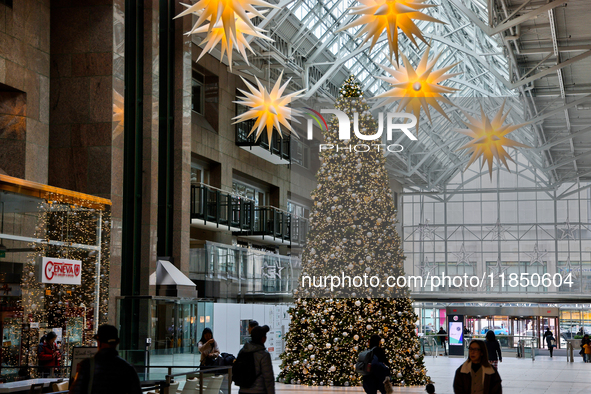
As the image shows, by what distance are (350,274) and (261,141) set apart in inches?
512

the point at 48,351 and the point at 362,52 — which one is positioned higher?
the point at 362,52

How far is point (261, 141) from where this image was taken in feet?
91.1

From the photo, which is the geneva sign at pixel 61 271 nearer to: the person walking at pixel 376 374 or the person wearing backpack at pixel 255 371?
the person walking at pixel 376 374

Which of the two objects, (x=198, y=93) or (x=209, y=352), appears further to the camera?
(x=198, y=93)

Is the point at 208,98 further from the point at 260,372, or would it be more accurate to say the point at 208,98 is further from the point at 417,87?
the point at 260,372

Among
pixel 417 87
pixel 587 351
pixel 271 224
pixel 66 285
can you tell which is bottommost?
pixel 587 351

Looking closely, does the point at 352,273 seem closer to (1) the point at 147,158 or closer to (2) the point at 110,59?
(1) the point at 147,158

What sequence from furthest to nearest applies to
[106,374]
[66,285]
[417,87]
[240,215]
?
[240,215]
[66,285]
[417,87]
[106,374]

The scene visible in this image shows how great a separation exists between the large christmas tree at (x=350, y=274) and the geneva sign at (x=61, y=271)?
4795 mm

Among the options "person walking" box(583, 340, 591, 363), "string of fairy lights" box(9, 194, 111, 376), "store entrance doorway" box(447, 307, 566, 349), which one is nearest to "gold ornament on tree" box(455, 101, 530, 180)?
"string of fairy lights" box(9, 194, 111, 376)

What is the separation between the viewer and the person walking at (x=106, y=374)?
561 centimetres

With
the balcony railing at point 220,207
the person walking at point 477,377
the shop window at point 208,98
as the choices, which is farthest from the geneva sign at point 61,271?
the shop window at point 208,98

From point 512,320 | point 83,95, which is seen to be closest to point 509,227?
point 512,320

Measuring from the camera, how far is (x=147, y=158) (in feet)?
51.3
